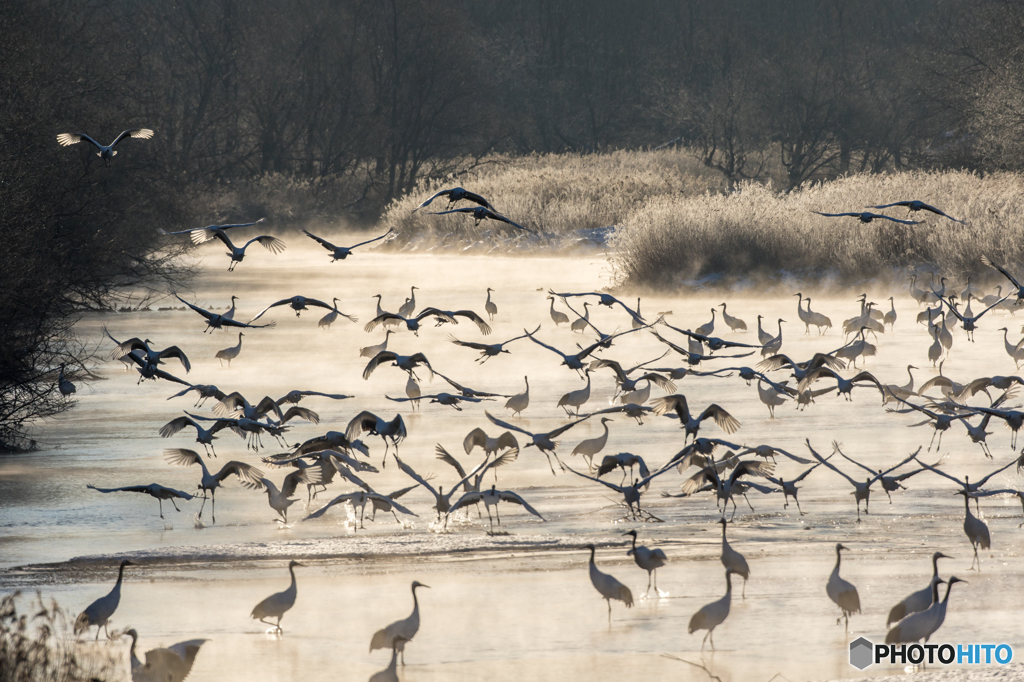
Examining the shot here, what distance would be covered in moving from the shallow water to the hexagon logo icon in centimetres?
6

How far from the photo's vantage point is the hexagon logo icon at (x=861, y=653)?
19.8 ft

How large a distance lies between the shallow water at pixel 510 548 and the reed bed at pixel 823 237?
21.5 feet

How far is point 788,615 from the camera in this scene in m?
6.67

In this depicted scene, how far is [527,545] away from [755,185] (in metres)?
20.1

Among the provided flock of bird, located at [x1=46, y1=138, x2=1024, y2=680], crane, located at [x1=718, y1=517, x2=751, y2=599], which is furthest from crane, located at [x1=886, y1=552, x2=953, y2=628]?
crane, located at [x1=718, y1=517, x2=751, y2=599]

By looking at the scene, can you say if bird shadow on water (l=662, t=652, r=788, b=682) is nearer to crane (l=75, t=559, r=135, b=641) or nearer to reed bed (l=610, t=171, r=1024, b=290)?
crane (l=75, t=559, r=135, b=641)

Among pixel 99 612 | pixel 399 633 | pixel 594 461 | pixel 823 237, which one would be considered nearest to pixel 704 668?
pixel 399 633

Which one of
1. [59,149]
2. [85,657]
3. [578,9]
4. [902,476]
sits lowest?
[85,657]

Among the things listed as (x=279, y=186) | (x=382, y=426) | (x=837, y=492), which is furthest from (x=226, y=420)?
(x=279, y=186)

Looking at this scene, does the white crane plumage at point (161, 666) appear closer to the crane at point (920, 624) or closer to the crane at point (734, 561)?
the crane at point (734, 561)

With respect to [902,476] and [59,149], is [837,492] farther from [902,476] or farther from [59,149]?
[59,149]

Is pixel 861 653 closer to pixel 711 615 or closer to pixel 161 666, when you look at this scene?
pixel 711 615

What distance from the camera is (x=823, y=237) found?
23078mm

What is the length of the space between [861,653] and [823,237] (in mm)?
17724
